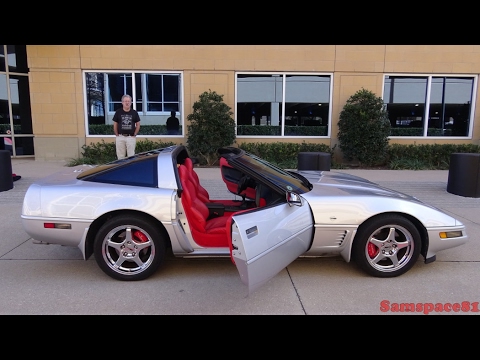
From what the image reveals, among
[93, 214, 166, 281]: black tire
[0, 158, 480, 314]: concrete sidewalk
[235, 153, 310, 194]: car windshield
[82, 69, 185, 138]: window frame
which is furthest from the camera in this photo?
[82, 69, 185, 138]: window frame

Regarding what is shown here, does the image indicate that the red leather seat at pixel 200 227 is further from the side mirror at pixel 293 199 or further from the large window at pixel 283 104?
the large window at pixel 283 104

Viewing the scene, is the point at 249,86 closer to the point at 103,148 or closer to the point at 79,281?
the point at 103,148

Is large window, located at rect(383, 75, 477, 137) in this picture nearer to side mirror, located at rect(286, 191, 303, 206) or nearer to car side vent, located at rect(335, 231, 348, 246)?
car side vent, located at rect(335, 231, 348, 246)

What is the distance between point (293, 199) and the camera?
2.98 m

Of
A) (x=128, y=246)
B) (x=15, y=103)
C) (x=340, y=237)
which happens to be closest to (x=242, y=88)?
(x=15, y=103)

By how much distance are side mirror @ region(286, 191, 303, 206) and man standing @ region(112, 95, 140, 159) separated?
5.60 meters

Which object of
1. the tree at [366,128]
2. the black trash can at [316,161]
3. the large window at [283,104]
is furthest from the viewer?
the large window at [283,104]

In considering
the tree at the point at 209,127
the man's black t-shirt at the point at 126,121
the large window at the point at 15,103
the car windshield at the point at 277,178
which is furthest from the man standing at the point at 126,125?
the large window at the point at 15,103

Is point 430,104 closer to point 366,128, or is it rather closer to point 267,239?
point 366,128

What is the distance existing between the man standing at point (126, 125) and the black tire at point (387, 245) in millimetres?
5961

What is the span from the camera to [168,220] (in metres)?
3.11

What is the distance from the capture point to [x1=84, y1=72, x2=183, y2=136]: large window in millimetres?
11387

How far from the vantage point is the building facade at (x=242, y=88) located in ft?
36.4

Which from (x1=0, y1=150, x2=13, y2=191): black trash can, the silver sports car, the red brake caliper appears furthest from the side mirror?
(x1=0, y1=150, x2=13, y2=191): black trash can
